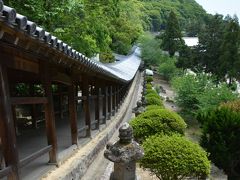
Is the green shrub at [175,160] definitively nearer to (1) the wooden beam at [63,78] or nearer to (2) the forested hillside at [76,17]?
(1) the wooden beam at [63,78]

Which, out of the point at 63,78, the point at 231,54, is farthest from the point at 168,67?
the point at 63,78

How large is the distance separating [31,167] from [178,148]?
3.09m

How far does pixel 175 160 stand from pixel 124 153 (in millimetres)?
1439

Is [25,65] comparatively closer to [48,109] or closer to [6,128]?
[48,109]

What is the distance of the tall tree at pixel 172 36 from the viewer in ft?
197

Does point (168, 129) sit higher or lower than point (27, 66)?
lower

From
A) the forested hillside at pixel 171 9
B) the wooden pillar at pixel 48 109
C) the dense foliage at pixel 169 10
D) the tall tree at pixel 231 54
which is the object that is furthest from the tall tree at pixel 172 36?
the wooden pillar at pixel 48 109

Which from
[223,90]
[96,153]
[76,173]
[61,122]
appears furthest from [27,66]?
[223,90]

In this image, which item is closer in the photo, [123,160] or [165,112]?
[123,160]

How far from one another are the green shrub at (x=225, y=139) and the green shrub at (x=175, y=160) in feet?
16.1

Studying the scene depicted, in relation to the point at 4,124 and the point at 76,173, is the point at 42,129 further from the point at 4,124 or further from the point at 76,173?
the point at 4,124

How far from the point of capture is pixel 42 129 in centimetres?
1267

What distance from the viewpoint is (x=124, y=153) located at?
656cm

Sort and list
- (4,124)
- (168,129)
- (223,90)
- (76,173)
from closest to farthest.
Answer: (4,124) < (76,173) < (168,129) < (223,90)
